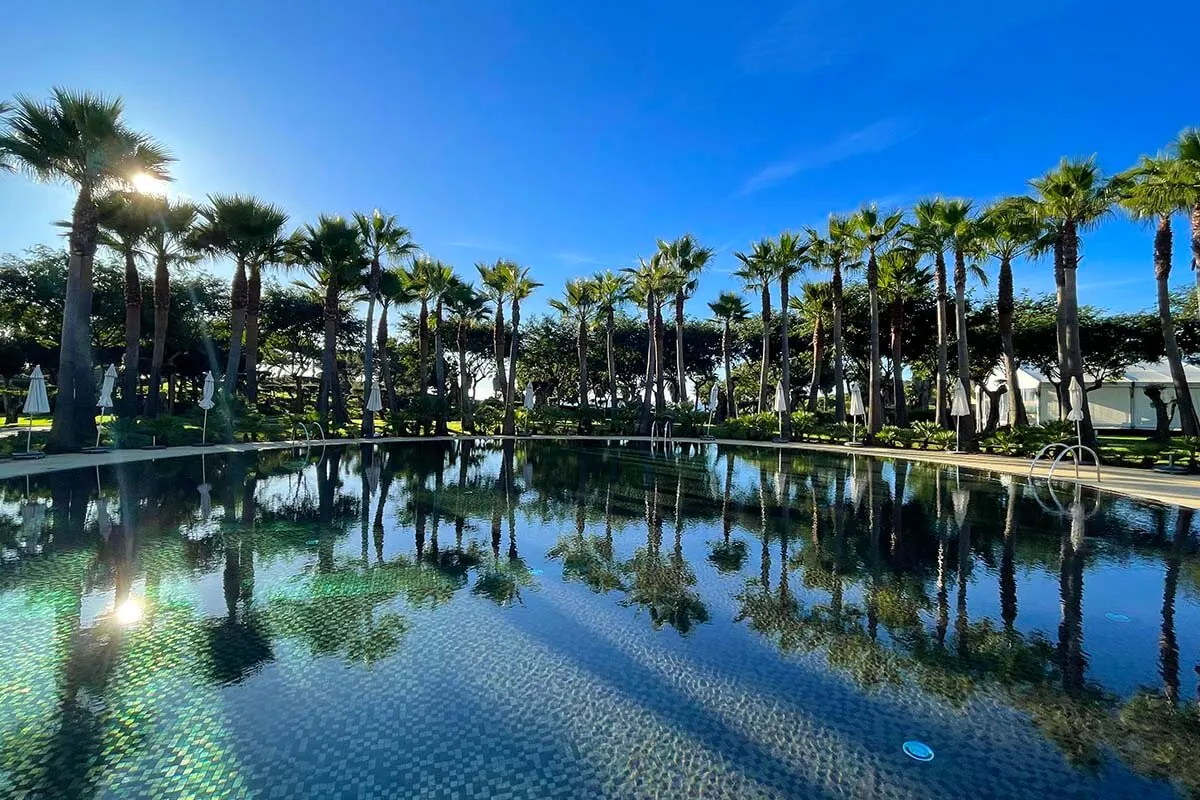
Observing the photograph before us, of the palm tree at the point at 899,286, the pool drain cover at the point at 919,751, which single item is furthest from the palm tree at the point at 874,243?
the pool drain cover at the point at 919,751

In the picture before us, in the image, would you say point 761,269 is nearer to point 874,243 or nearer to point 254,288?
point 874,243

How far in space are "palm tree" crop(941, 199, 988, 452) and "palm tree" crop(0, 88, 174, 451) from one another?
24.4 meters

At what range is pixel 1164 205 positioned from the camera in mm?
15539

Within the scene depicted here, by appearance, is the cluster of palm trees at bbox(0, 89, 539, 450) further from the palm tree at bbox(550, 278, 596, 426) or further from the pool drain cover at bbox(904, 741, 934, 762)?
the pool drain cover at bbox(904, 741, 934, 762)

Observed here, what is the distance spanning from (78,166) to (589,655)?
728 inches

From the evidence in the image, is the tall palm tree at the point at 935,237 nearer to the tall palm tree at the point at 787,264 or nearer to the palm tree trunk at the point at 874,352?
the palm tree trunk at the point at 874,352

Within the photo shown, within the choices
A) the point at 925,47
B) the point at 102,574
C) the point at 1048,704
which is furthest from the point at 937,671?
the point at 925,47

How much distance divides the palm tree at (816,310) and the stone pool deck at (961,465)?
5.44m

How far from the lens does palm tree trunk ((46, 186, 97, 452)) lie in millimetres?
14477

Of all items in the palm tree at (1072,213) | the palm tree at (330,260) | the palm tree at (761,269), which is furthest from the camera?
the palm tree at (761,269)

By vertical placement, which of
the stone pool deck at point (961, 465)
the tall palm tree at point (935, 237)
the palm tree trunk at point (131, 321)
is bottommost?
the stone pool deck at point (961, 465)

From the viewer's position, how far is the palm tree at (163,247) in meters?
19.0

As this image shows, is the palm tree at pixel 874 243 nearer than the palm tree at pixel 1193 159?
No

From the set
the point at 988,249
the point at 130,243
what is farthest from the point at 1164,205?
the point at 130,243
